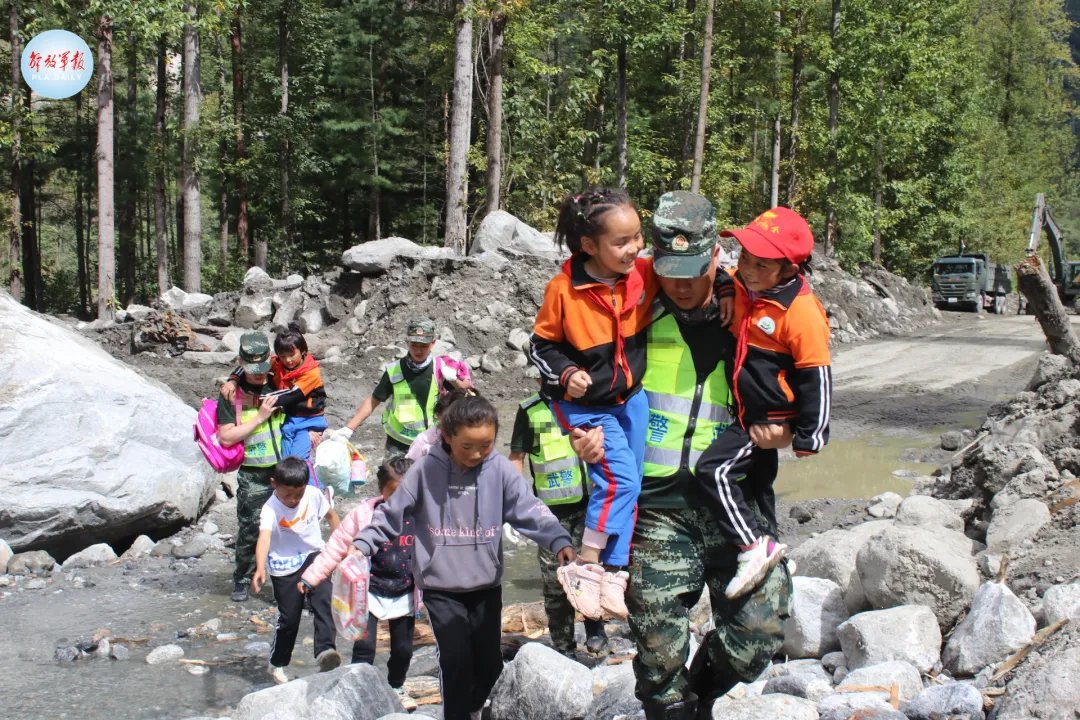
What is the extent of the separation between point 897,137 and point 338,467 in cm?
3164

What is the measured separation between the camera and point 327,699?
3893 millimetres

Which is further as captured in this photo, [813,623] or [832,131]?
[832,131]

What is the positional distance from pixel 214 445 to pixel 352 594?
2.77m

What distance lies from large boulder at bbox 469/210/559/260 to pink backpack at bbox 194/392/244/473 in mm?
11959

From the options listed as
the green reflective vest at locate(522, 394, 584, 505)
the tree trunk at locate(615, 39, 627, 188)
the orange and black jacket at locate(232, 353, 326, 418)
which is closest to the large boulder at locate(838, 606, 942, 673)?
the green reflective vest at locate(522, 394, 584, 505)

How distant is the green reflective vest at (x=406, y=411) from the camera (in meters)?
6.23

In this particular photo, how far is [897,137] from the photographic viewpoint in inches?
1330

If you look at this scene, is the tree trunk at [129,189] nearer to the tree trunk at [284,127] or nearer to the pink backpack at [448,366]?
the tree trunk at [284,127]

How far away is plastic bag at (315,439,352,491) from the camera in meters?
6.17

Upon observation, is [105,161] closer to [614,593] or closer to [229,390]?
[229,390]

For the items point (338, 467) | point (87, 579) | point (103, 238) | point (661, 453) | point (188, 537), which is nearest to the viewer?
point (661, 453)

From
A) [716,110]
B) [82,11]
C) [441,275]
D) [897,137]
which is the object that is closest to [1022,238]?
[897,137]

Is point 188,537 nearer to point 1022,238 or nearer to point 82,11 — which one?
point 82,11

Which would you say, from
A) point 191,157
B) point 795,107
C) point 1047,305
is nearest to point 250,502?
point 1047,305
